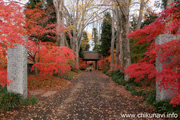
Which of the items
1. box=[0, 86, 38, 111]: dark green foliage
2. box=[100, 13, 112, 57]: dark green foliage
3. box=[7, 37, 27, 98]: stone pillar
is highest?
box=[100, 13, 112, 57]: dark green foliage

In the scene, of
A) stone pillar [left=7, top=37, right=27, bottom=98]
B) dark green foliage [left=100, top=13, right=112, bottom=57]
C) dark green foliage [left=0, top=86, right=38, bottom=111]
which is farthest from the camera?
dark green foliage [left=100, top=13, right=112, bottom=57]

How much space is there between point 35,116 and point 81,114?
149cm

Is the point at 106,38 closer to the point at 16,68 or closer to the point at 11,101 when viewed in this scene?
the point at 16,68

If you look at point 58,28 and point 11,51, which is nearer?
point 11,51

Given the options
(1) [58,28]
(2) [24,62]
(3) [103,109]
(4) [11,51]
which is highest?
(1) [58,28]

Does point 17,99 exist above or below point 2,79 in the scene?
below

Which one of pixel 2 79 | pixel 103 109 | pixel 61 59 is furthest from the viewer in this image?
pixel 61 59

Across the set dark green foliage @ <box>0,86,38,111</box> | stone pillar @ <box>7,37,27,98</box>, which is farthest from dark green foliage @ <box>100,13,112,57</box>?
dark green foliage @ <box>0,86,38,111</box>

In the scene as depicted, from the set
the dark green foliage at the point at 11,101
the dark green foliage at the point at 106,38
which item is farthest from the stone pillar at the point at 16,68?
the dark green foliage at the point at 106,38

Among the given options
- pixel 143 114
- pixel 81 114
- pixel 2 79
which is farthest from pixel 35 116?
pixel 143 114

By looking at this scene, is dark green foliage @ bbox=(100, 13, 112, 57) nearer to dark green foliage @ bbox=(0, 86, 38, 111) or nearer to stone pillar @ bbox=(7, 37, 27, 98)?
stone pillar @ bbox=(7, 37, 27, 98)

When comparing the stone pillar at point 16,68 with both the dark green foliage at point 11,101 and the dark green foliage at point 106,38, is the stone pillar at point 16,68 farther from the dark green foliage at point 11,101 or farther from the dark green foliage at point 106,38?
the dark green foliage at point 106,38

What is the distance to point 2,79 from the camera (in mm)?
4227

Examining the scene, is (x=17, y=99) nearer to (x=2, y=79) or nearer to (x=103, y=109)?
(x=2, y=79)
